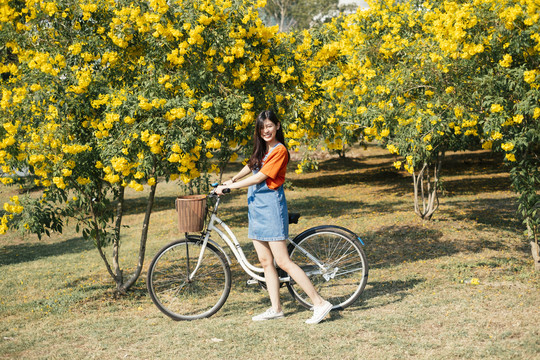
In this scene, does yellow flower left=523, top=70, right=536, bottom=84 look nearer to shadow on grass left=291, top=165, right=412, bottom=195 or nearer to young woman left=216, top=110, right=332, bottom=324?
young woman left=216, top=110, right=332, bottom=324

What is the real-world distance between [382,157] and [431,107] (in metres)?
17.1

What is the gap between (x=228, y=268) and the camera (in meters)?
4.21

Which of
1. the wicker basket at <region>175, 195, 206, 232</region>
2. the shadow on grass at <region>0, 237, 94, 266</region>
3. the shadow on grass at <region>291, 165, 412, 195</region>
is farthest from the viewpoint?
the shadow on grass at <region>291, 165, 412, 195</region>

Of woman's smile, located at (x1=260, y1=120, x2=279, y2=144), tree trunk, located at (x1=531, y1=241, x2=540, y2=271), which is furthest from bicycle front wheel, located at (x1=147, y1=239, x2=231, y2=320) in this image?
tree trunk, located at (x1=531, y1=241, x2=540, y2=271)

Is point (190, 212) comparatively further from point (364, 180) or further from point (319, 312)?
point (364, 180)

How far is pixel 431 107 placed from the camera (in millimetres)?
5676

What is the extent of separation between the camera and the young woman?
3.86 m

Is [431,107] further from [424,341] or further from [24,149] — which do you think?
[24,149]

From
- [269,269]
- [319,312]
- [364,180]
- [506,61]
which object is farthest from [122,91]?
[364,180]

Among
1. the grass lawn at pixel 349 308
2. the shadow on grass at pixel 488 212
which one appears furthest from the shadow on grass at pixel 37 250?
the shadow on grass at pixel 488 212

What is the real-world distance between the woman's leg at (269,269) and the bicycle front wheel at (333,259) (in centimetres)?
19

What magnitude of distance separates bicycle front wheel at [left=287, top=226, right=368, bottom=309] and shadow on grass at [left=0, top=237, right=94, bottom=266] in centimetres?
613

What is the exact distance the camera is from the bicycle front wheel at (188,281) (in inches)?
165

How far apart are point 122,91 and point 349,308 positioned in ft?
9.04
